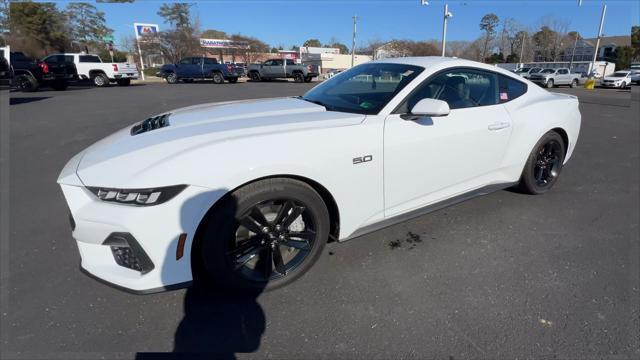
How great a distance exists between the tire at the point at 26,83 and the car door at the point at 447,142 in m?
20.0

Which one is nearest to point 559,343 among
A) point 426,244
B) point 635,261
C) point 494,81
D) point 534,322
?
point 534,322

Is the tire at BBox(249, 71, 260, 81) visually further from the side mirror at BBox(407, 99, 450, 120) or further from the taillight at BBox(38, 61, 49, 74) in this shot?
the side mirror at BBox(407, 99, 450, 120)

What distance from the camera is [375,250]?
2771mm

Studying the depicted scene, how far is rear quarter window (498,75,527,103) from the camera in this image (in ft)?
10.7

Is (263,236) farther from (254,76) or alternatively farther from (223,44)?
(223,44)

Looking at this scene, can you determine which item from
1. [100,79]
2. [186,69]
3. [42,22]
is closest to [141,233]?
[100,79]

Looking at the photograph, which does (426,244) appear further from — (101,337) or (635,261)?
(101,337)

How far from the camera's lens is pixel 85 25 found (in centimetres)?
4900

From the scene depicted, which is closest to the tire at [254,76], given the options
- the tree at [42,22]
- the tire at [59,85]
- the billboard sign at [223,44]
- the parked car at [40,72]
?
the parked car at [40,72]

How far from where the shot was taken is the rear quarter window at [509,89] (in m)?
3.26

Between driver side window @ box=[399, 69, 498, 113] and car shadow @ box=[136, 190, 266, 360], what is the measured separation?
1.70 meters

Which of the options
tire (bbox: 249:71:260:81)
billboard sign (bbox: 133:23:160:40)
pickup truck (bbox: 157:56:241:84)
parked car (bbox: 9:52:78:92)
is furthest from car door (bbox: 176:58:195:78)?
billboard sign (bbox: 133:23:160:40)

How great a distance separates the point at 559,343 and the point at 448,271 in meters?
0.77

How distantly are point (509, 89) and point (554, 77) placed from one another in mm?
32281
